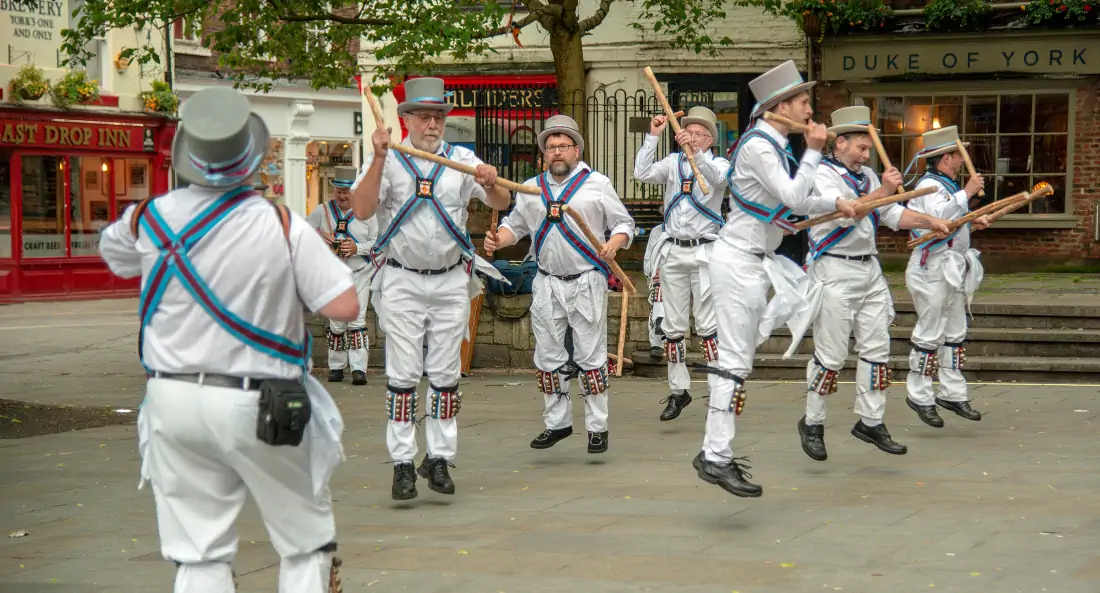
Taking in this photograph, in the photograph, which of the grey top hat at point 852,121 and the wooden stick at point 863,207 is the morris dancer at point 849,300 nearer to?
the grey top hat at point 852,121

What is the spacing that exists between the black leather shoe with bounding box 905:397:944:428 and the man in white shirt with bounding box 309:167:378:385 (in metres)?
5.45

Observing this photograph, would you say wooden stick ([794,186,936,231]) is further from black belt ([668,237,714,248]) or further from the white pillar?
the white pillar

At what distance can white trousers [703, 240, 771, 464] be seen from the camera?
24.1 feet

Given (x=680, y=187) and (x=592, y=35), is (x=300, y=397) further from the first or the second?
(x=592, y=35)

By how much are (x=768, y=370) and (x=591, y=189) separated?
16.7 feet

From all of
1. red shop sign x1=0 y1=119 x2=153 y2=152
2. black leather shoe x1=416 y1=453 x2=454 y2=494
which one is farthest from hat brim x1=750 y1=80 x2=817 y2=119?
red shop sign x1=0 y1=119 x2=153 y2=152

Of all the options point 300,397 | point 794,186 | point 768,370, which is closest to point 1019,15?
point 768,370

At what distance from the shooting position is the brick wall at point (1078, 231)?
21312mm

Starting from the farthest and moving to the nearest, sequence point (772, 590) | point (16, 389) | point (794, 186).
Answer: point (16, 389), point (794, 186), point (772, 590)

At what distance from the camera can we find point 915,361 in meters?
10.3

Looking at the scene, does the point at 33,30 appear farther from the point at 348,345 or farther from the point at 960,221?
the point at 960,221

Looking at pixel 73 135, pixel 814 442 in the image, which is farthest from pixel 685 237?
pixel 73 135

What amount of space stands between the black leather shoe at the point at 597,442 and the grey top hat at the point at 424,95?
97.2 inches

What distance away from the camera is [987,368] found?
1332cm
